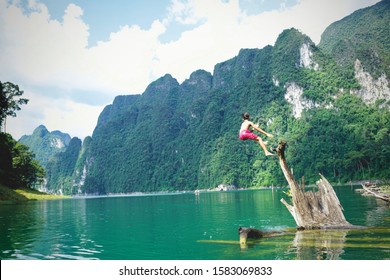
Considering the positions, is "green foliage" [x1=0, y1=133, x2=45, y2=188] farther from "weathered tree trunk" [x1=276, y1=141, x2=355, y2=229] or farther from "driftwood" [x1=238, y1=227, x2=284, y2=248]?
"weathered tree trunk" [x1=276, y1=141, x2=355, y2=229]

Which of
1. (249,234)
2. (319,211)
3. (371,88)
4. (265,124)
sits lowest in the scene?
(249,234)


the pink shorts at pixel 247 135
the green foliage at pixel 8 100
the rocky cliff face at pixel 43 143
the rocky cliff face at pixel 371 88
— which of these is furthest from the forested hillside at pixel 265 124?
the pink shorts at pixel 247 135

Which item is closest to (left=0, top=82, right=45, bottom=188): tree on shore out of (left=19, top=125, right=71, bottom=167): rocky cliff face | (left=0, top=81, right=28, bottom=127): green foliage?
(left=0, top=81, right=28, bottom=127): green foliage

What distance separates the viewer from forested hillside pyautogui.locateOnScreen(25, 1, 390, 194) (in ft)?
271

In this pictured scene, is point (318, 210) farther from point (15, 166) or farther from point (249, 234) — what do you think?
point (15, 166)

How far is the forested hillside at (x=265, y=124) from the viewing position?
82500mm

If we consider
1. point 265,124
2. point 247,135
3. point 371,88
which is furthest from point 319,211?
point 265,124

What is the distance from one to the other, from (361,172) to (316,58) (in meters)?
51.0

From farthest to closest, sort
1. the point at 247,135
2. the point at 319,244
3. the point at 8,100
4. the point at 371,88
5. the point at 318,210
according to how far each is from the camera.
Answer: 1. the point at 371,88
2. the point at 8,100
3. the point at 318,210
4. the point at 319,244
5. the point at 247,135

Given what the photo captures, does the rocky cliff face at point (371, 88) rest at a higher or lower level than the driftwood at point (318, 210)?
higher

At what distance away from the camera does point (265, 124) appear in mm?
112500

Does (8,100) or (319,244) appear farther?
(8,100)

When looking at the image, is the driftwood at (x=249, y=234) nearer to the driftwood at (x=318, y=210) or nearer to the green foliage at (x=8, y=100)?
the driftwood at (x=318, y=210)

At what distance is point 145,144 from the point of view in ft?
549
